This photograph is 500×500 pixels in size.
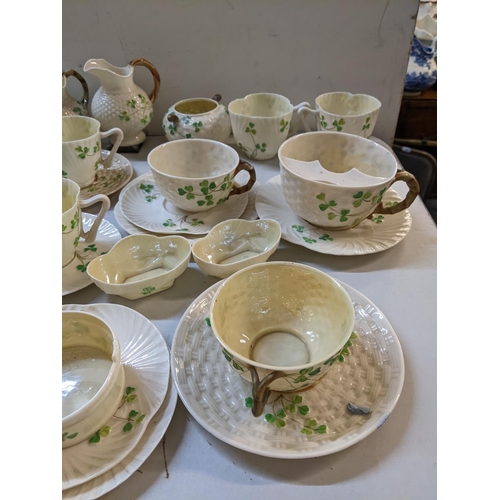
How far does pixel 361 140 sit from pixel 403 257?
9.3 inches

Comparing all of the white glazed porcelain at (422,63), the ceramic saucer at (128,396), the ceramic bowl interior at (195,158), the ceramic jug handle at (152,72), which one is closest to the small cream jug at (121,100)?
the ceramic jug handle at (152,72)

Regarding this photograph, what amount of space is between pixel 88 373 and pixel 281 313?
0.25m

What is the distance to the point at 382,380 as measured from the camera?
0.43 m

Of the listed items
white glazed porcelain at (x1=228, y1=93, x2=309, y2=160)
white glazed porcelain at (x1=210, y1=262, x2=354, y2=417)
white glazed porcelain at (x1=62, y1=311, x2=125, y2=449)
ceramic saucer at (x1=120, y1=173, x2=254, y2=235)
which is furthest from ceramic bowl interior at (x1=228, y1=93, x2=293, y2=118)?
white glazed porcelain at (x1=62, y1=311, x2=125, y2=449)

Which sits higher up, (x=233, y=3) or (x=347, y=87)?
(x=233, y=3)

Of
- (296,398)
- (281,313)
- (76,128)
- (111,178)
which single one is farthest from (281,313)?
(76,128)

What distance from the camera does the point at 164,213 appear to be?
706 mm

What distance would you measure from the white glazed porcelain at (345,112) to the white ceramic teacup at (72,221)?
51 centimetres

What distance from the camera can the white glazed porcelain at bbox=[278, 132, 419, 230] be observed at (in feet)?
1.95

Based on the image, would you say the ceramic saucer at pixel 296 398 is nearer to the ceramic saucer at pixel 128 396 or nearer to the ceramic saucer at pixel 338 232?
the ceramic saucer at pixel 128 396

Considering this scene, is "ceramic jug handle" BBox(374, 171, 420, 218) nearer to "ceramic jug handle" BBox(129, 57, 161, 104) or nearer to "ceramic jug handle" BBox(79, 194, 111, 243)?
"ceramic jug handle" BBox(79, 194, 111, 243)

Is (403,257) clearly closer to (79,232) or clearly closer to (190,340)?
(190,340)

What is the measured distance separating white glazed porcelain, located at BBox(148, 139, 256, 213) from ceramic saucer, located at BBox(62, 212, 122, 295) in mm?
115

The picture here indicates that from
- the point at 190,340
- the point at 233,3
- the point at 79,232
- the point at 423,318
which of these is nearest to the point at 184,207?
the point at 79,232
